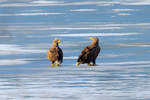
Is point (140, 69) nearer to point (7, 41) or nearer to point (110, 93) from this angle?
point (110, 93)

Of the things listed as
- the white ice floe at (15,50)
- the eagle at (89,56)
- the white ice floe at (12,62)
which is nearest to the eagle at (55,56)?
the eagle at (89,56)

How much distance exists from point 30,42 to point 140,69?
18.5 ft

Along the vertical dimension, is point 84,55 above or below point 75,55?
above

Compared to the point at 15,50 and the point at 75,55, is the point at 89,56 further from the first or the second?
the point at 15,50

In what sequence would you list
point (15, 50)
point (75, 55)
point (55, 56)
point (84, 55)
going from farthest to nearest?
point (15, 50)
point (75, 55)
point (84, 55)
point (55, 56)

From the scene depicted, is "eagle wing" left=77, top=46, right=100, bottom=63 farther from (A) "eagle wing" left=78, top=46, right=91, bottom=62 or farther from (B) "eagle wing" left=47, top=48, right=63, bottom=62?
(B) "eagle wing" left=47, top=48, right=63, bottom=62

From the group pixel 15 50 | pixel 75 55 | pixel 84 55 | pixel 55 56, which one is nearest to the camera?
pixel 55 56

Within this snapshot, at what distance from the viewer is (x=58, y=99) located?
31.8 ft

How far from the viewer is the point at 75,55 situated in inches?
616

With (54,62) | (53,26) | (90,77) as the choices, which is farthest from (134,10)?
(90,77)

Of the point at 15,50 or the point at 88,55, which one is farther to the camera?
the point at 15,50

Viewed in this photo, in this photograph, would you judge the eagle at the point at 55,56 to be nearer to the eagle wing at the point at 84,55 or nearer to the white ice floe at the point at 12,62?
the eagle wing at the point at 84,55

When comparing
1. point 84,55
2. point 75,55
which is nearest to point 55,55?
point 84,55

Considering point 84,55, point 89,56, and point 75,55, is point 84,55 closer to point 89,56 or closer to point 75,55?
point 89,56
